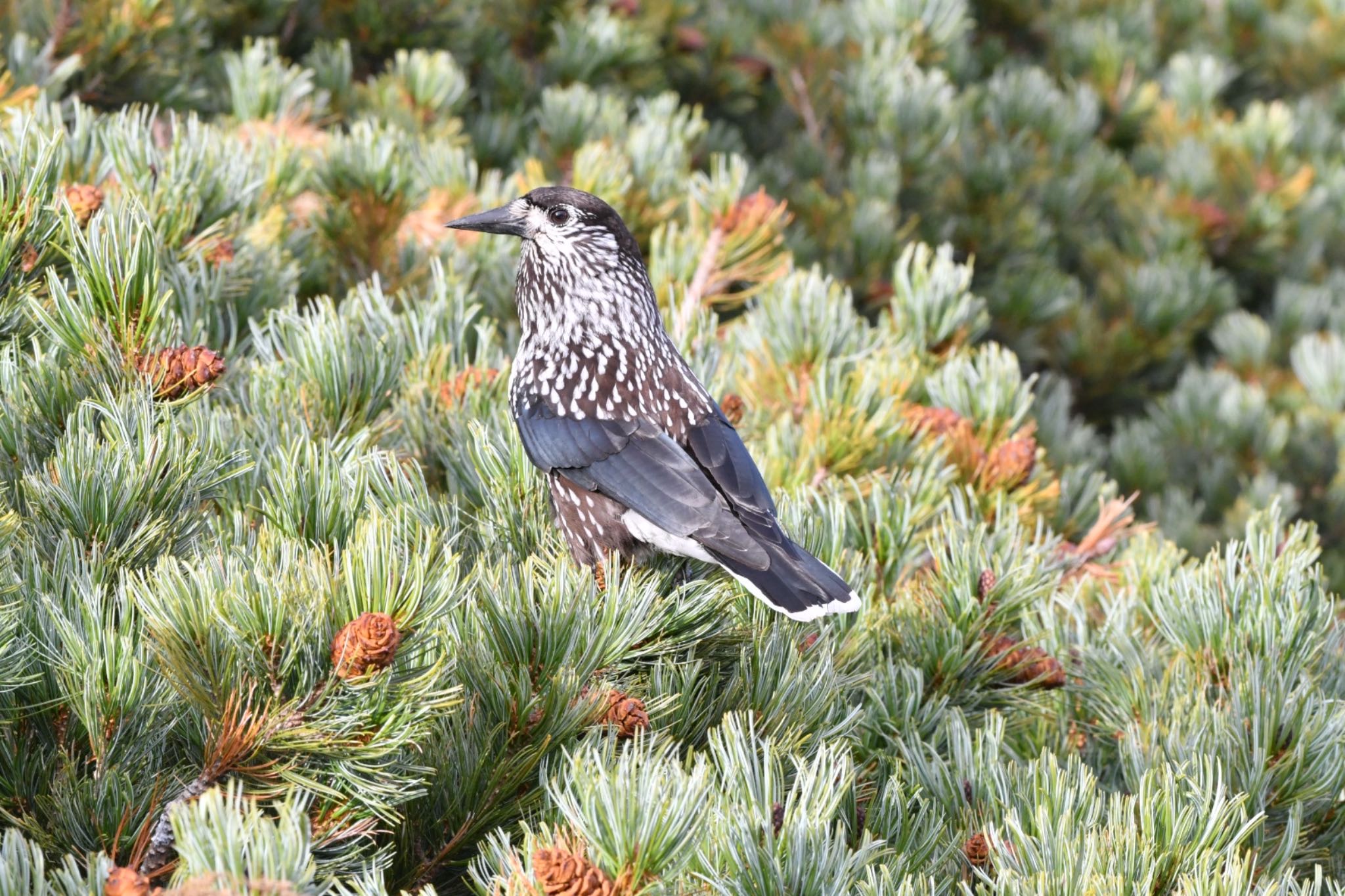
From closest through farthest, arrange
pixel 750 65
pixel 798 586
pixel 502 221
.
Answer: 1. pixel 798 586
2. pixel 502 221
3. pixel 750 65

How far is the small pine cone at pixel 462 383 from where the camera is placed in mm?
2268

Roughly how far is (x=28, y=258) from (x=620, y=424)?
0.99 metres

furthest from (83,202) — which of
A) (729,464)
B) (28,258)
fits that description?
(729,464)

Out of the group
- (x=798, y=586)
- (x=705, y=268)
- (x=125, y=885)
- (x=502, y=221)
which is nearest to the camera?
(x=125, y=885)

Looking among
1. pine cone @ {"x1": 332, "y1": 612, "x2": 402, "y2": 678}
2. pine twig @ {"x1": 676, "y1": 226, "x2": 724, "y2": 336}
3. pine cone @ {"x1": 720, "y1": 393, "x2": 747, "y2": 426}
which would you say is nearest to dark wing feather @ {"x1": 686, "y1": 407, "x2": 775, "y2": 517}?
pine cone @ {"x1": 720, "y1": 393, "x2": 747, "y2": 426}

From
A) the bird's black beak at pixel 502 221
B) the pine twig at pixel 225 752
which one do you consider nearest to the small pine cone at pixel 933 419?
the bird's black beak at pixel 502 221

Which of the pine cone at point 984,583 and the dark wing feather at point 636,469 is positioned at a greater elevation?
the pine cone at point 984,583

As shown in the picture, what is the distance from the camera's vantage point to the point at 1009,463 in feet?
8.35

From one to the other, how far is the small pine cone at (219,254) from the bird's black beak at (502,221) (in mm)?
485

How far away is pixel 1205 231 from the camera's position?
492 centimetres

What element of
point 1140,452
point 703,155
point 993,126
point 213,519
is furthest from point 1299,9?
point 213,519

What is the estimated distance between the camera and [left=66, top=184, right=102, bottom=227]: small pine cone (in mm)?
2029

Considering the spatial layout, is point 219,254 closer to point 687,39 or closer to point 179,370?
point 179,370

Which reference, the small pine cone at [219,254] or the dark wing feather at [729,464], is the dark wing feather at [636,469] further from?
the small pine cone at [219,254]
